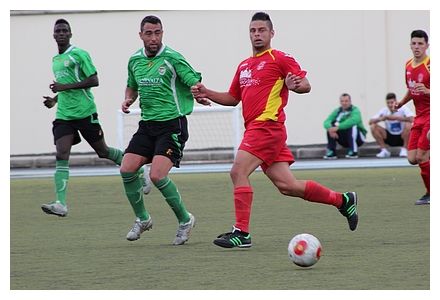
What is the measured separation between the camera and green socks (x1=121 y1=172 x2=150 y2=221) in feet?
34.8

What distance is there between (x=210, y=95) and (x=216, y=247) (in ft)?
Answer: 4.36

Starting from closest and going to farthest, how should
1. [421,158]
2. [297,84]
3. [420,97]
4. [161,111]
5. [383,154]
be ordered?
[297,84]
[161,111]
[420,97]
[421,158]
[383,154]

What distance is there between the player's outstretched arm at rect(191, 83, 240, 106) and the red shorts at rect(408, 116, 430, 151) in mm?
3931

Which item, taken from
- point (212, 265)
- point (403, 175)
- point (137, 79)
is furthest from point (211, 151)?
point (212, 265)

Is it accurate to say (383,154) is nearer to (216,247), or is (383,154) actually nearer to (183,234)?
(183,234)

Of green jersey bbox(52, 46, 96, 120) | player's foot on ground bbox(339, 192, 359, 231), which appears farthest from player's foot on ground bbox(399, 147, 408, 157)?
player's foot on ground bbox(339, 192, 359, 231)

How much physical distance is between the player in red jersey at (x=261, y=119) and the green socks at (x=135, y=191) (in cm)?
107

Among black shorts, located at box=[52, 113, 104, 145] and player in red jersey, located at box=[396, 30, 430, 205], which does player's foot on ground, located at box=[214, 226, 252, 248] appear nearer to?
player in red jersey, located at box=[396, 30, 430, 205]

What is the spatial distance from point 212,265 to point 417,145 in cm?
547

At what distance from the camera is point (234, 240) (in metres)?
9.70

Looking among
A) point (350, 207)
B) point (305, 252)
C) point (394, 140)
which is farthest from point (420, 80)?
point (394, 140)

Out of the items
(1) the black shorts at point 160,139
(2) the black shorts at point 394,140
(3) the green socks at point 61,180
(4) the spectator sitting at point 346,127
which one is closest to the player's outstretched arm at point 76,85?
(3) the green socks at point 61,180

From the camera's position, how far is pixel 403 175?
1894cm

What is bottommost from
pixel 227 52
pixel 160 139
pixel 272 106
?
pixel 227 52
